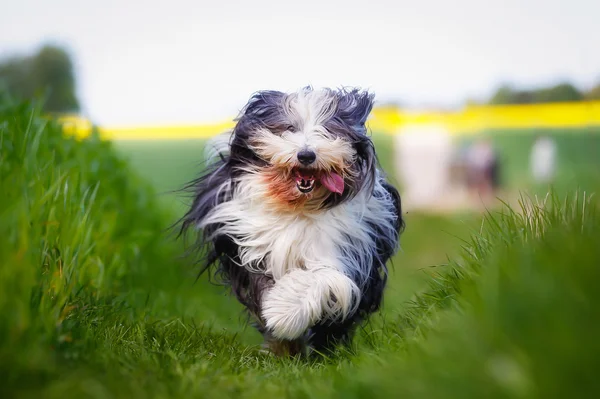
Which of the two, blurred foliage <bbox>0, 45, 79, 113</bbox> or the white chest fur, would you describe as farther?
blurred foliage <bbox>0, 45, 79, 113</bbox>

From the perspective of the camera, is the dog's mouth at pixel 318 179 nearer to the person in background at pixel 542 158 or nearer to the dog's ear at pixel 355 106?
the dog's ear at pixel 355 106

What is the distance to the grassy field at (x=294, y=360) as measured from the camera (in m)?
1.98

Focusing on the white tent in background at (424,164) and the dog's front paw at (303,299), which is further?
the white tent in background at (424,164)

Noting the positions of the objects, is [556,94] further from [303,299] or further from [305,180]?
[303,299]

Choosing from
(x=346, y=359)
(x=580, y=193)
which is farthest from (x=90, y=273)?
(x=580, y=193)

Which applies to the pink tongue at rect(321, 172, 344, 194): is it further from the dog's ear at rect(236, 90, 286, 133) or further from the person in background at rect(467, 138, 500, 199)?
the person in background at rect(467, 138, 500, 199)

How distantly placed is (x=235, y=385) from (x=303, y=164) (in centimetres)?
130

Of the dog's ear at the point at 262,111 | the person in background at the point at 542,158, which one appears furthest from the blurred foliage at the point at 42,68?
the dog's ear at the point at 262,111

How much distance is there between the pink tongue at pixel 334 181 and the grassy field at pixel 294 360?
0.68 m

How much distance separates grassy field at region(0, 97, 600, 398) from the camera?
1982 millimetres

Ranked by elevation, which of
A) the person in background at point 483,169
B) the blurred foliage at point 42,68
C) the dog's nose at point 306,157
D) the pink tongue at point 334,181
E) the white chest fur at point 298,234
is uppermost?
the blurred foliage at point 42,68

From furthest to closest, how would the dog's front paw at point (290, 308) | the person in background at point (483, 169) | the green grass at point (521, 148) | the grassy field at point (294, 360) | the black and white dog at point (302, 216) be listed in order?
the person in background at point (483, 169), the green grass at point (521, 148), the black and white dog at point (302, 216), the dog's front paw at point (290, 308), the grassy field at point (294, 360)

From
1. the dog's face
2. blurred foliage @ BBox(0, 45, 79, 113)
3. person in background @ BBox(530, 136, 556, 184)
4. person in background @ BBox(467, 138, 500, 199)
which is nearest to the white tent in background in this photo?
person in background @ BBox(467, 138, 500, 199)

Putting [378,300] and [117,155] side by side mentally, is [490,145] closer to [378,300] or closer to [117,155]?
[117,155]
